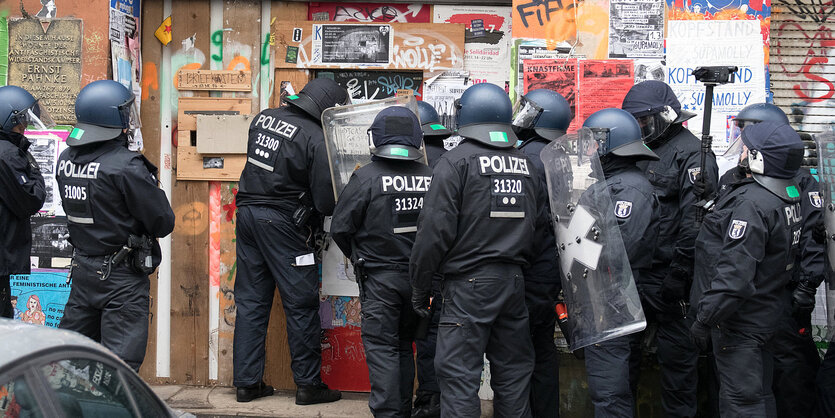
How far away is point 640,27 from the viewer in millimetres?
5984

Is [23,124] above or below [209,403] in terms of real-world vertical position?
above

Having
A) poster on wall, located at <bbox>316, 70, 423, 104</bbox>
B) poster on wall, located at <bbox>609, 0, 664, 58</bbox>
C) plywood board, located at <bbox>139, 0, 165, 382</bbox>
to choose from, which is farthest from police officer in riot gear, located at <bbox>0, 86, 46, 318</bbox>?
poster on wall, located at <bbox>609, 0, 664, 58</bbox>

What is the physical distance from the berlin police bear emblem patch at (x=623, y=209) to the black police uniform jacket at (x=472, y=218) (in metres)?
0.58

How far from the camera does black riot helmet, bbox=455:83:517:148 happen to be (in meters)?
4.87

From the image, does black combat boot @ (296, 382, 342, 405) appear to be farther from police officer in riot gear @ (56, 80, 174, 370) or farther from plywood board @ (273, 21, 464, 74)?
plywood board @ (273, 21, 464, 74)

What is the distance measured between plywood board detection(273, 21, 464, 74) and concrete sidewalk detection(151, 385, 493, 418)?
2.58 metres

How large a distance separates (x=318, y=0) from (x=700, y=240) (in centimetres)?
346

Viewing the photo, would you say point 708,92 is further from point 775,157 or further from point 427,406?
point 427,406

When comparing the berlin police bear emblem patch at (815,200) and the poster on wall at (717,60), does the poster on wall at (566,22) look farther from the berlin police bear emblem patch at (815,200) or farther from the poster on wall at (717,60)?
the berlin police bear emblem patch at (815,200)

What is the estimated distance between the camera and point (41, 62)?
20.5 ft

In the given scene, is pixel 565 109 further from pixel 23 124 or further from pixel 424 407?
pixel 23 124

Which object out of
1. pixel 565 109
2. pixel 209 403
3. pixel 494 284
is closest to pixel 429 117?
pixel 565 109

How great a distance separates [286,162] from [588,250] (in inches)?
90.0

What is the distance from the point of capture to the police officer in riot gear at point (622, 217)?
484cm
